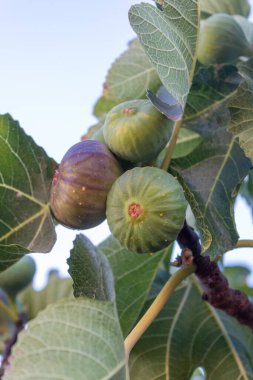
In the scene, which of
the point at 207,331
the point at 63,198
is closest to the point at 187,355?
the point at 207,331

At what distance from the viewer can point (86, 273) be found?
1414 millimetres

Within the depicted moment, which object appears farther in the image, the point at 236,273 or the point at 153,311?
the point at 236,273

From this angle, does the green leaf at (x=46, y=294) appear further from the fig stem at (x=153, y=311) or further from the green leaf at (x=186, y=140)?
the fig stem at (x=153, y=311)

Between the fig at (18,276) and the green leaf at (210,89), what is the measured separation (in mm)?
988

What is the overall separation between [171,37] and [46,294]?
168 centimetres

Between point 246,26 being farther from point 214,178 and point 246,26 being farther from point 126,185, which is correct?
point 126,185

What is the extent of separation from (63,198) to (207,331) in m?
0.82

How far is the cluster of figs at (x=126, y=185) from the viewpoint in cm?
128

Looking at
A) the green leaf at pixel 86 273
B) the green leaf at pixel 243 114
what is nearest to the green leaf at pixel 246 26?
the green leaf at pixel 243 114

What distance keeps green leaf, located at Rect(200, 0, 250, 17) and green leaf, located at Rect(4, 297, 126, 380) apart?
134 centimetres

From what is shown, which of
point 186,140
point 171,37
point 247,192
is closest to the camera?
point 171,37

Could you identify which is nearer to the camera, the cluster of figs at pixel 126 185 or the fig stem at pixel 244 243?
the cluster of figs at pixel 126 185

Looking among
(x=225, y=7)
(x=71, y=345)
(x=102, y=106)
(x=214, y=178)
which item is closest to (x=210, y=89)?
(x=214, y=178)

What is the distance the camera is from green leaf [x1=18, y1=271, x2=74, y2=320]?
277 cm
